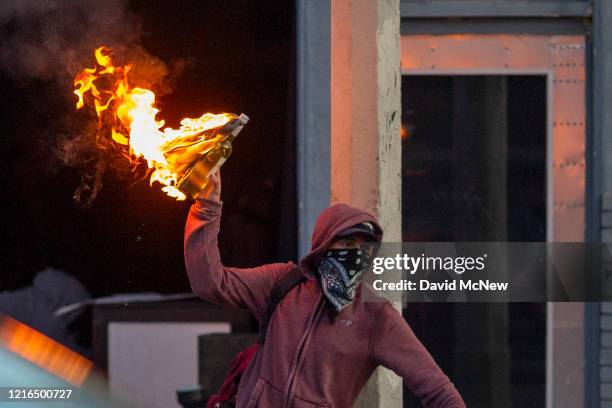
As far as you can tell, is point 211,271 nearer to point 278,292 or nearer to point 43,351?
point 278,292

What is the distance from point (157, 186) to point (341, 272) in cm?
185

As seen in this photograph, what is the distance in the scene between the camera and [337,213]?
4.48 meters

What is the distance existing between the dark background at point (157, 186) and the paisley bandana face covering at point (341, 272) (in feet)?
5.34

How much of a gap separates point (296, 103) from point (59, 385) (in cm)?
194

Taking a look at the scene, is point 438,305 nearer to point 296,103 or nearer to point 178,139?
point 296,103

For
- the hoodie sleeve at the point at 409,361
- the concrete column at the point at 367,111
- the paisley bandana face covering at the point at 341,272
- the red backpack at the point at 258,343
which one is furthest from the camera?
the concrete column at the point at 367,111

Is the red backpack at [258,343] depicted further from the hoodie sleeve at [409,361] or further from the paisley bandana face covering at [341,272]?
the hoodie sleeve at [409,361]

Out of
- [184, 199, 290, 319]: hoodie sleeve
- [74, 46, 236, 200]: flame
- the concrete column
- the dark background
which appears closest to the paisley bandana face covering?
[184, 199, 290, 319]: hoodie sleeve

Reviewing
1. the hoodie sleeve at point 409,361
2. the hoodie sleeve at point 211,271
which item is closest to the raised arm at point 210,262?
the hoodie sleeve at point 211,271

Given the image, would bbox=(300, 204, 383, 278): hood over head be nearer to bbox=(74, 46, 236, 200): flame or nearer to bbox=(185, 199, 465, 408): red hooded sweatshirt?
bbox=(185, 199, 465, 408): red hooded sweatshirt

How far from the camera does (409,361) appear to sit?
4.29 metres

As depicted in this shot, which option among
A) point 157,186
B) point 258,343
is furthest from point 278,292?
point 157,186

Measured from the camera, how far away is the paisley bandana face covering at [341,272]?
4.36 meters

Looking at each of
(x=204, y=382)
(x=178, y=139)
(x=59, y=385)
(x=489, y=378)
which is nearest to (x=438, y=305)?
(x=489, y=378)
